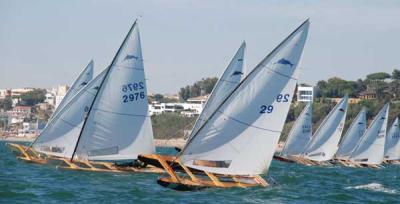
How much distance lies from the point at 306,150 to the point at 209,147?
4654 centimetres

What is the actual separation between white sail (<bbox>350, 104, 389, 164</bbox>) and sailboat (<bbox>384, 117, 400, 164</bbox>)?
55.9 feet

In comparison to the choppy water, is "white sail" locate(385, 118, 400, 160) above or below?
above

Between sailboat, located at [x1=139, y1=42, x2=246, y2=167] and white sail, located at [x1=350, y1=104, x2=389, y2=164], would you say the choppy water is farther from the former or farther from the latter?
white sail, located at [x1=350, y1=104, x2=389, y2=164]

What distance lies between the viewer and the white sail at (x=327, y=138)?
289ft

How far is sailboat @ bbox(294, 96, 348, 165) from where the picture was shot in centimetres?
8775

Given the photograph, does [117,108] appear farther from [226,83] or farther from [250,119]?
[226,83]

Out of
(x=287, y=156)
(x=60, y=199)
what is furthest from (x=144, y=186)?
(x=287, y=156)

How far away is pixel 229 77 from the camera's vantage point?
62.0 metres

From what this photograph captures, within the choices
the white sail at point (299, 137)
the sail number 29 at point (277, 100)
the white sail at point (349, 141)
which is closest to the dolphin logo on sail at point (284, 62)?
the sail number 29 at point (277, 100)

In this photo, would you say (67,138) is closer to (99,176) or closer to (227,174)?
(99,176)

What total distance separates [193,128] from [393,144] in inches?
2407

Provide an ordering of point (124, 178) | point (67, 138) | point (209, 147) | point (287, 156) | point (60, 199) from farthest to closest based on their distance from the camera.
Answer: point (287, 156)
point (67, 138)
point (124, 178)
point (209, 147)
point (60, 199)

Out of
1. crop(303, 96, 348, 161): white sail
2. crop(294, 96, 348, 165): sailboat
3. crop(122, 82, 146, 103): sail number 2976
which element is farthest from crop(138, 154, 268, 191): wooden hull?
crop(303, 96, 348, 161): white sail

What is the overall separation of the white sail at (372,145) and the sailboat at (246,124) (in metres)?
51.7
